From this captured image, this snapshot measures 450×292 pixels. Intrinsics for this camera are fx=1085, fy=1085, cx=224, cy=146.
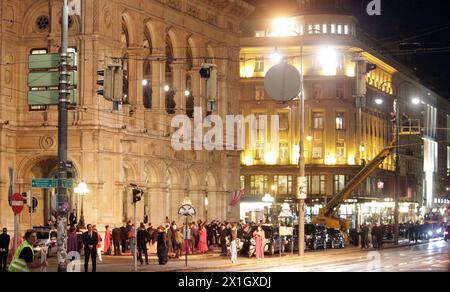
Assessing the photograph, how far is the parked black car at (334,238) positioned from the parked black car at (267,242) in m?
10.1

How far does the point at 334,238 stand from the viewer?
234ft

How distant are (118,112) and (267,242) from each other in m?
11.4

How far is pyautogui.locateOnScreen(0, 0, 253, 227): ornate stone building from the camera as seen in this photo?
5928 centimetres

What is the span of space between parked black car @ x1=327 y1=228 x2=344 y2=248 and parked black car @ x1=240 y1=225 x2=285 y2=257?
10.1m

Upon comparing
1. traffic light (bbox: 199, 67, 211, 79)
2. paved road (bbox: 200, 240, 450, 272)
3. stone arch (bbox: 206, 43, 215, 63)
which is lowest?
paved road (bbox: 200, 240, 450, 272)

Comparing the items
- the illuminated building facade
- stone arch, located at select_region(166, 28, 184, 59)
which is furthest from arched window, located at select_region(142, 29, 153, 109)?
the illuminated building facade

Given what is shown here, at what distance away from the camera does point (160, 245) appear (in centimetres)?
4747

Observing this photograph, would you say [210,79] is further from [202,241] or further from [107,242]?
[202,241]

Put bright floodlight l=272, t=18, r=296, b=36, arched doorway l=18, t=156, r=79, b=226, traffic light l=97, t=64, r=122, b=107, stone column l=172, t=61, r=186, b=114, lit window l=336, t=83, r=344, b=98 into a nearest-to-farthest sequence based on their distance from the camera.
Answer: traffic light l=97, t=64, r=122, b=107
arched doorway l=18, t=156, r=79, b=226
stone column l=172, t=61, r=186, b=114
lit window l=336, t=83, r=344, b=98
bright floodlight l=272, t=18, r=296, b=36

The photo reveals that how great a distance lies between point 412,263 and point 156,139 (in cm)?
2368

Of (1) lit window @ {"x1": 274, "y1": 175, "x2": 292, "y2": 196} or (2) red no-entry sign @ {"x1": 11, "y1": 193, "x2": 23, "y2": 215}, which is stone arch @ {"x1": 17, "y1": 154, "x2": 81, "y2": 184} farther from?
(1) lit window @ {"x1": 274, "y1": 175, "x2": 292, "y2": 196}

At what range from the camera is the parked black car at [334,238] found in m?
70.4
